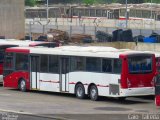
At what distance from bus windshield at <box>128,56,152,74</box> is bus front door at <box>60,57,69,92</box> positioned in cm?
428

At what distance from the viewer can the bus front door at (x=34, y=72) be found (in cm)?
3938

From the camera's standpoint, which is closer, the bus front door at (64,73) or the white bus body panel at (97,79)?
the white bus body panel at (97,79)

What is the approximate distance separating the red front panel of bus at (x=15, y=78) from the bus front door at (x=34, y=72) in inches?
16.5

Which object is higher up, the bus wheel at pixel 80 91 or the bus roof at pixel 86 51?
the bus roof at pixel 86 51

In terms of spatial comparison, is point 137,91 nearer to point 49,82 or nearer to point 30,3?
point 49,82

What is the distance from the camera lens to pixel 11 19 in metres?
68.8

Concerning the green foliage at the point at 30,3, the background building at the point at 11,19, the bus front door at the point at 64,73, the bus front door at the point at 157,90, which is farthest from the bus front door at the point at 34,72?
the green foliage at the point at 30,3

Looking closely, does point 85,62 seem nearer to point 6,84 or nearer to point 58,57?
point 58,57

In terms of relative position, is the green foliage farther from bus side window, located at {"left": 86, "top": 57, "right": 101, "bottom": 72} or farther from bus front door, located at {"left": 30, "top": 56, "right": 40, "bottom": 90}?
bus side window, located at {"left": 86, "top": 57, "right": 101, "bottom": 72}

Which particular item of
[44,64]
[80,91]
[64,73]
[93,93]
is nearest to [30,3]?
[44,64]

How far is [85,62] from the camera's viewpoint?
3609cm

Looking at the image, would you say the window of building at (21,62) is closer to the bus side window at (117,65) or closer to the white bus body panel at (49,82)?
the white bus body panel at (49,82)

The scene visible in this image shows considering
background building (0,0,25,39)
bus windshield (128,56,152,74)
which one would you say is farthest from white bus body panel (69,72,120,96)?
background building (0,0,25,39)

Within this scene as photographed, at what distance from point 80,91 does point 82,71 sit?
0.95 m
